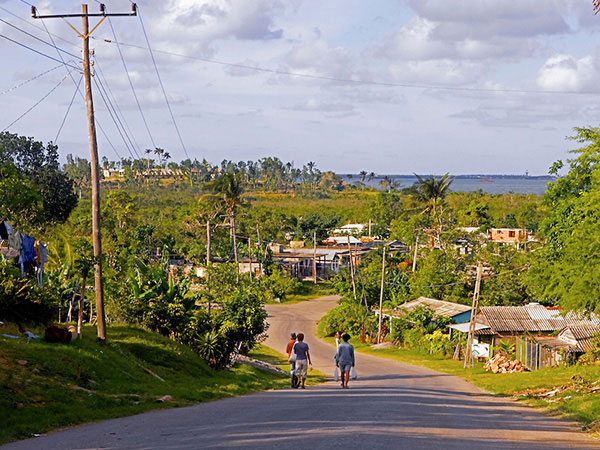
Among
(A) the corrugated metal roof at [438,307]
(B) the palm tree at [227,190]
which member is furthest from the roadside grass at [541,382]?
(B) the palm tree at [227,190]

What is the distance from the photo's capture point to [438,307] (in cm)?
5234

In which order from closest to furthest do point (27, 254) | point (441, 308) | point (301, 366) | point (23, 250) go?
point (301, 366)
point (23, 250)
point (27, 254)
point (441, 308)

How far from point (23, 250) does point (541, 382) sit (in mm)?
18574

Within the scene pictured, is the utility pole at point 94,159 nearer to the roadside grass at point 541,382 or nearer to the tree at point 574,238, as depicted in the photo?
the roadside grass at point 541,382

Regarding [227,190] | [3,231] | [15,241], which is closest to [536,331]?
[15,241]

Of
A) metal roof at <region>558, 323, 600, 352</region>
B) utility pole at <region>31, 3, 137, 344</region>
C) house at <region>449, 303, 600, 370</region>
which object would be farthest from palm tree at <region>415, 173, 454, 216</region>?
utility pole at <region>31, 3, 137, 344</region>

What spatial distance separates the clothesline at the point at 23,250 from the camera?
77.2 feet

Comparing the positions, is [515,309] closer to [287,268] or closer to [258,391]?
[258,391]

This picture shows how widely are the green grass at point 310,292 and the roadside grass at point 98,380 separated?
50.9 m

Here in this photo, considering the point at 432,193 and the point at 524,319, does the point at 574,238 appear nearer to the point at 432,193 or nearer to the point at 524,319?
the point at 524,319

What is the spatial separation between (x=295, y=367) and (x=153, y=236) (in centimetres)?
6223

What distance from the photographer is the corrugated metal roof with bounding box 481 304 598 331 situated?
1633 inches

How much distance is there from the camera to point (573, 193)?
95.2 feet

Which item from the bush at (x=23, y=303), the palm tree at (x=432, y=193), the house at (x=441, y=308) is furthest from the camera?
the palm tree at (x=432, y=193)
